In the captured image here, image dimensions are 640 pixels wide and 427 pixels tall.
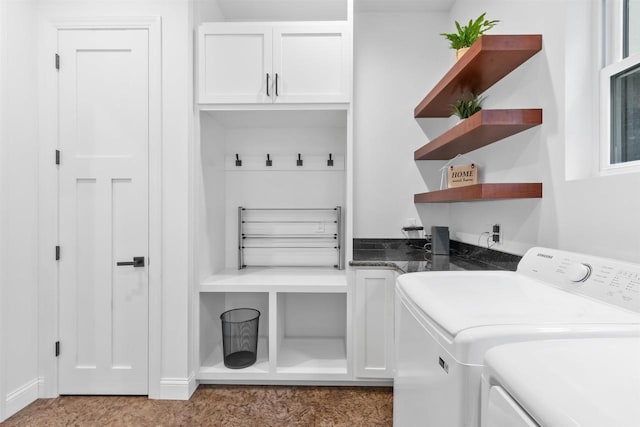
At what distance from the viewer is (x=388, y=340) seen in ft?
6.81

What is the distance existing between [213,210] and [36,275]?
1.14 m

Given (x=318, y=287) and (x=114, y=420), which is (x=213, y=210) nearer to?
(x=318, y=287)

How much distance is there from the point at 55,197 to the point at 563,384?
8.53 feet

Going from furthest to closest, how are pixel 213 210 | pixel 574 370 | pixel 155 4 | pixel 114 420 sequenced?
pixel 213 210
pixel 155 4
pixel 114 420
pixel 574 370

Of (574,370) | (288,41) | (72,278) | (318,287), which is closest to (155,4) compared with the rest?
(288,41)

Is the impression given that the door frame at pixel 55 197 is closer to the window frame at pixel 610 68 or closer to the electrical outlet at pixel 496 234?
the electrical outlet at pixel 496 234

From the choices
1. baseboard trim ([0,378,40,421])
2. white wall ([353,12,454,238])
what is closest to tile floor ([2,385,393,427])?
baseboard trim ([0,378,40,421])

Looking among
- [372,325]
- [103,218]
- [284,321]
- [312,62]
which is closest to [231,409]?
[284,321]

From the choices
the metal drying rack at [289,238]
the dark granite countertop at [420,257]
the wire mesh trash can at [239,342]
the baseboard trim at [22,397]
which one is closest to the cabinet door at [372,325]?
the dark granite countertop at [420,257]

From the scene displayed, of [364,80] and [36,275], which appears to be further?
[364,80]

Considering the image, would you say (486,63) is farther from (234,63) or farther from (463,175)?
(234,63)

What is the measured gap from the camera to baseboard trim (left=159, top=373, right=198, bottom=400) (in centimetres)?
201

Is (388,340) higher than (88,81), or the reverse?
(88,81)

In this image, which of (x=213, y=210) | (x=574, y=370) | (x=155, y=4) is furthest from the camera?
(x=213, y=210)
